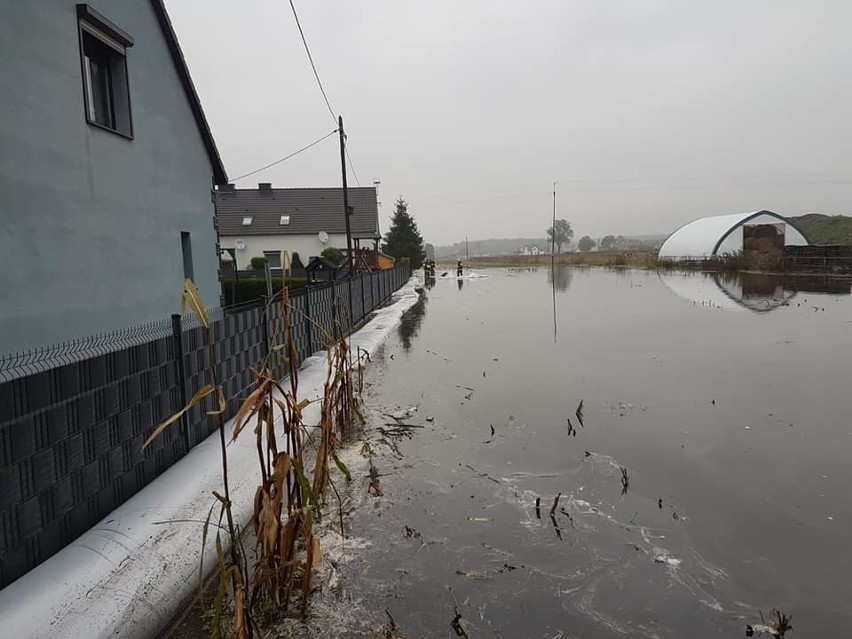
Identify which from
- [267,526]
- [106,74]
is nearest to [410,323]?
[106,74]

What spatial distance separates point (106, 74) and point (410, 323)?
8750 mm

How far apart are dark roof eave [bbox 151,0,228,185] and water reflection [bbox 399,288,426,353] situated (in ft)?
18.0

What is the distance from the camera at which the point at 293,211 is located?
3622 centimetres

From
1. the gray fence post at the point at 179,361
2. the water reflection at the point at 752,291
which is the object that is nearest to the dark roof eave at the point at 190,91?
the gray fence post at the point at 179,361

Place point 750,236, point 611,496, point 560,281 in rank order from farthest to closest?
1. point 750,236
2. point 560,281
3. point 611,496

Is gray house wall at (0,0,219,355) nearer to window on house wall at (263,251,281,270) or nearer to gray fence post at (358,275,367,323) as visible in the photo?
gray fence post at (358,275,367,323)

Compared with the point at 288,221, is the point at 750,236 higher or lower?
lower

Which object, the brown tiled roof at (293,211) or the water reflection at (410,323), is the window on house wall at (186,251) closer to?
the water reflection at (410,323)

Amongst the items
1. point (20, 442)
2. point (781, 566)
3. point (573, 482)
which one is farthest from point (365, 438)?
point (781, 566)

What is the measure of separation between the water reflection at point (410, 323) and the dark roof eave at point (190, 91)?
549 centimetres

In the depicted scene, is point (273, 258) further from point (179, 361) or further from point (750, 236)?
point (750, 236)

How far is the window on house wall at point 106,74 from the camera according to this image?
742cm

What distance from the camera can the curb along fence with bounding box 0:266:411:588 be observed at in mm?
2711

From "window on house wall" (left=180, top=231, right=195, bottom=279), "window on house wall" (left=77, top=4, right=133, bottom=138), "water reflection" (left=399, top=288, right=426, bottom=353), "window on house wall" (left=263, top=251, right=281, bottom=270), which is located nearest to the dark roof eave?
"window on house wall" (left=77, top=4, right=133, bottom=138)
